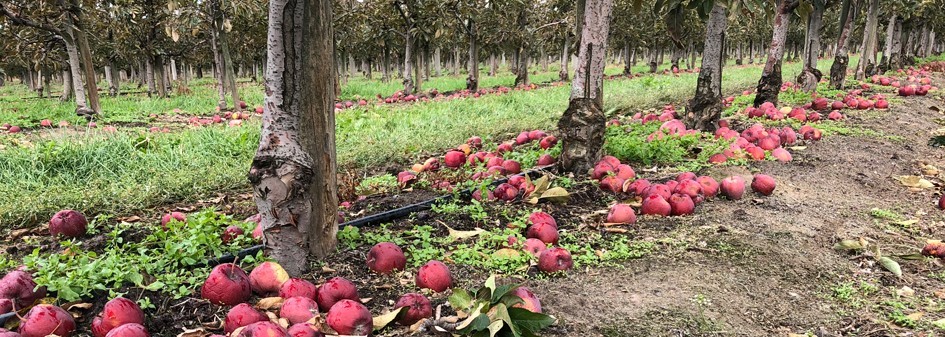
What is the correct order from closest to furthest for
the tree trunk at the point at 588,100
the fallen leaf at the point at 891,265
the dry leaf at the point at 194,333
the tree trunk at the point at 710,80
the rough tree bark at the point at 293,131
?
the dry leaf at the point at 194,333 < the rough tree bark at the point at 293,131 < the fallen leaf at the point at 891,265 < the tree trunk at the point at 588,100 < the tree trunk at the point at 710,80

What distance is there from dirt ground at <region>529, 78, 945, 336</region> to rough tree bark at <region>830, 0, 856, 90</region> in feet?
23.7

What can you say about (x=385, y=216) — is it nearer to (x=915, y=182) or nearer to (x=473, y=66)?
(x=915, y=182)

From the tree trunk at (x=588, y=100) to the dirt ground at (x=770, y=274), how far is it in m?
1.02

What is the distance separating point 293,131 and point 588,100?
2.63 m

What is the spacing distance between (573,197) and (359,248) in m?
1.75

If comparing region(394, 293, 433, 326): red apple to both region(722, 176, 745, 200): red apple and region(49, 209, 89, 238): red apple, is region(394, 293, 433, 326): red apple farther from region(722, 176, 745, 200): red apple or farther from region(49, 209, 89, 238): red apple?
region(722, 176, 745, 200): red apple

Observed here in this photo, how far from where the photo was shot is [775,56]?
7543 mm

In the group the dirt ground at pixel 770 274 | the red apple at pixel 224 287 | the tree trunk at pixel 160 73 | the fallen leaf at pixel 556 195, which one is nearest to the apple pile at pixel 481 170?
the fallen leaf at pixel 556 195

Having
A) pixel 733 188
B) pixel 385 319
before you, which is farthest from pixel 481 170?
pixel 385 319

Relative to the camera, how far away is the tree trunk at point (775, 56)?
747 cm

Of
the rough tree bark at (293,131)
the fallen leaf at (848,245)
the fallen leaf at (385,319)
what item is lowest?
the fallen leaf at (848,245)

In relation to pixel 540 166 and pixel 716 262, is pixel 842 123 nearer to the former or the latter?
pixel 540 166

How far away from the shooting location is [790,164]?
4.98 meters

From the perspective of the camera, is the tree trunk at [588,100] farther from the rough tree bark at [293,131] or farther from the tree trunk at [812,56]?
the tree trunk at [812,56]
